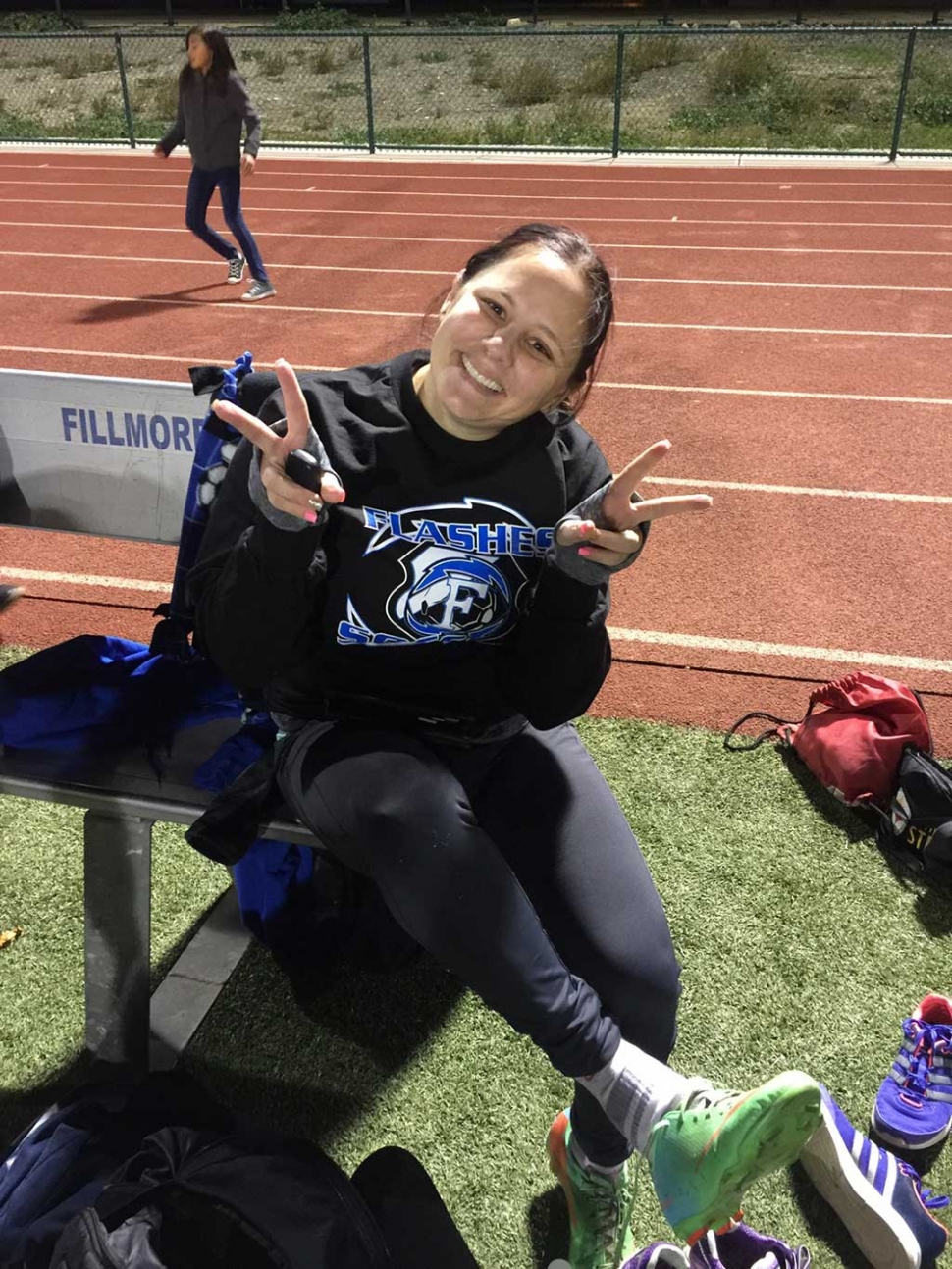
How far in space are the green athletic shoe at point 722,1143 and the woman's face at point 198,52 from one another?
846cm

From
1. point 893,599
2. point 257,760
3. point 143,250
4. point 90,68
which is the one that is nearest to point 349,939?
point 257,760

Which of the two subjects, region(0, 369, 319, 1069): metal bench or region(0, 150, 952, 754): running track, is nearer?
region(0, 369, 319, 1069): metal bench

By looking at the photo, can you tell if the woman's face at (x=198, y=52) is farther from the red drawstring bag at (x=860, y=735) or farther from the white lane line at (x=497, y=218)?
the red drawstring bag at (x=860, y=735)

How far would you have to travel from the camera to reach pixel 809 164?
14.1 m

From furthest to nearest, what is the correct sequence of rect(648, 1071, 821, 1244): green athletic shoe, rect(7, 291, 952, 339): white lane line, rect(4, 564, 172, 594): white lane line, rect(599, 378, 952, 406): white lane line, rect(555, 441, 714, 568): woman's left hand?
rect(7, 291, 952, 339): white lane line → rect(599, 378, 952, 406): white lane line → rect(4, 564, 172, 594): white lane line → rect(555, 441, 714, 568): woman's left hand → rect(648, 1071, 821, 1244): green athletic shoe

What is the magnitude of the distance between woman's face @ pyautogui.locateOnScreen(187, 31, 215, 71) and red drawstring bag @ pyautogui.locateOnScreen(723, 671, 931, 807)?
285 inches

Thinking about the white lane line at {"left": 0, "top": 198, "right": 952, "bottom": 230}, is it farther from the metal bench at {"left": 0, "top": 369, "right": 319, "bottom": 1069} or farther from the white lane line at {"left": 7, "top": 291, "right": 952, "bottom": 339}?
the metal bench at {"left": 0, "top": 369, "right": 319, "bottom": 1069}

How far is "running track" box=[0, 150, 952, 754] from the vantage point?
393 centimetres

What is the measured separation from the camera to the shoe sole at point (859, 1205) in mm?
1857

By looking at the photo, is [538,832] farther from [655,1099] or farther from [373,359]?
[373,359]

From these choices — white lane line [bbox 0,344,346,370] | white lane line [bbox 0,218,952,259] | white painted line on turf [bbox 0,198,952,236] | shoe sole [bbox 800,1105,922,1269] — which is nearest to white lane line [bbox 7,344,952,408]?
white lane line [bbox 0,344,346,370]

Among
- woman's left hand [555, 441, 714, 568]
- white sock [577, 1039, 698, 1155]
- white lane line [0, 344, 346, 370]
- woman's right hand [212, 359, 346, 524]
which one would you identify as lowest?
white lane line [0, 344, 346, 370]

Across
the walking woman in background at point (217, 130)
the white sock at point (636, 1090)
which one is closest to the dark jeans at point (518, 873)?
the white sock at point (636, 1090)

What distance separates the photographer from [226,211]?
8.84 meters
